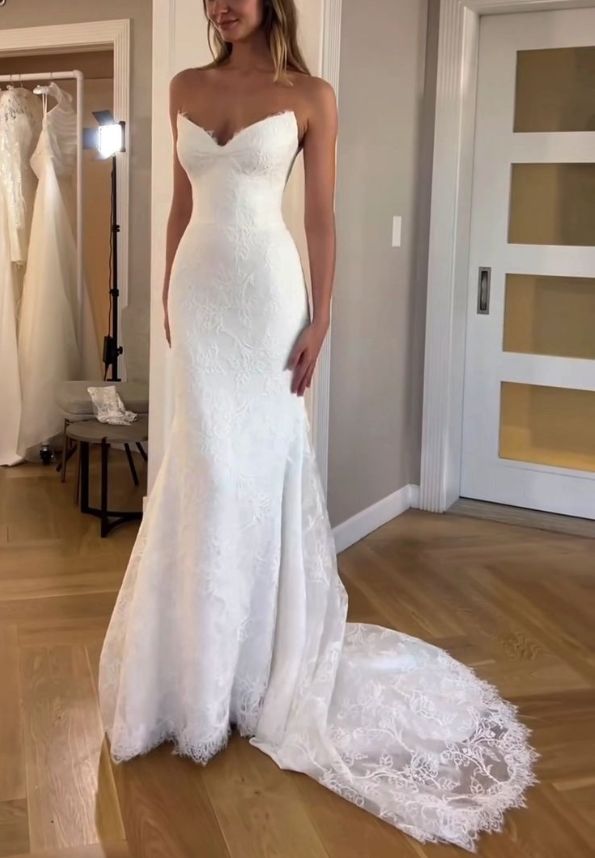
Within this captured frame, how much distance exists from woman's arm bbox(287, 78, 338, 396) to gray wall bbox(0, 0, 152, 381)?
7.94 feet

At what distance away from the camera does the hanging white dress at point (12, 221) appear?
4.77 metres

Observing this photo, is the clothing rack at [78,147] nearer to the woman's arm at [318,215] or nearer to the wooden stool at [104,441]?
the wooden stool at [104,441]

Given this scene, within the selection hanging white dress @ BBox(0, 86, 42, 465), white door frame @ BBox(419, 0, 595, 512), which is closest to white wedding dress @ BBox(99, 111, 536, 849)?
white door frame @ BBox(419, 0, 595, 512)

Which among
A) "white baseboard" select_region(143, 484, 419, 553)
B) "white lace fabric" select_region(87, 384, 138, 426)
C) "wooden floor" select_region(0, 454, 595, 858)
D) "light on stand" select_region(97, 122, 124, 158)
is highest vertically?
"light on stand" select_region(97, 122, 124, 158)

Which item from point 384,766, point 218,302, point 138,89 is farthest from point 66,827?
point 138,89

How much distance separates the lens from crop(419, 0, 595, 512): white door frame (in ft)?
12.5

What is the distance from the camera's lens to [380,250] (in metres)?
3.72

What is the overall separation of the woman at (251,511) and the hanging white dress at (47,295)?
8.55ft

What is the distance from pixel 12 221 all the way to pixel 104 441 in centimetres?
150

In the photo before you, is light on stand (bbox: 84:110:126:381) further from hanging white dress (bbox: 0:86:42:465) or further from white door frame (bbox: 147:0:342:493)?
white door frame (bbox: 147:0:342:493)

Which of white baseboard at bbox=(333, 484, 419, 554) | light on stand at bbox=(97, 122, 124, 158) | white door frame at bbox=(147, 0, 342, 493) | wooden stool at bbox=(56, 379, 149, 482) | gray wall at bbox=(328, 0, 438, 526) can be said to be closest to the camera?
white door frame at bbox=(147, 0, 342, 493)

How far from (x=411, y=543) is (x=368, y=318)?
2.76ft

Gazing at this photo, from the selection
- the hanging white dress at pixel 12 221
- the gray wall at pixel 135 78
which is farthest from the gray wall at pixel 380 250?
the hanging white dress at pixel 12 221

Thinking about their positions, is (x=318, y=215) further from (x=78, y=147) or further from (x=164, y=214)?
(x=78, y=147)
